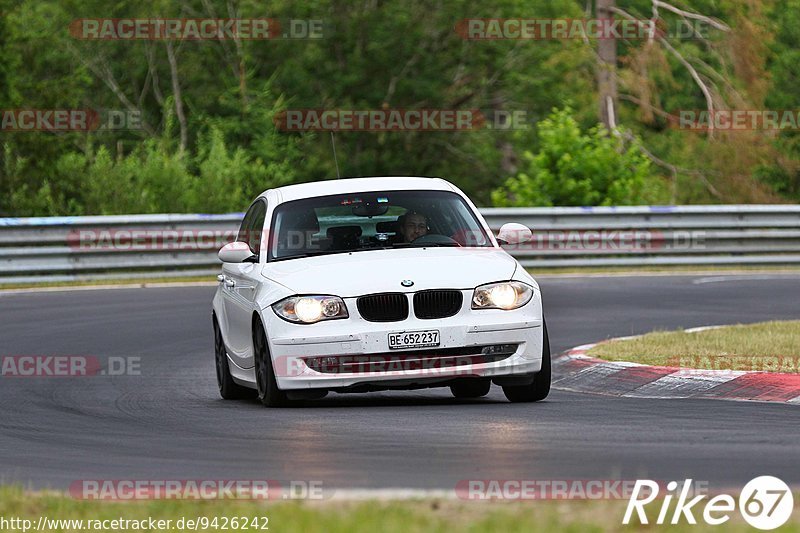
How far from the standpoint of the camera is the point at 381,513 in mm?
6719

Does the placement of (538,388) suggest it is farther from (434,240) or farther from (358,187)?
(358,187)

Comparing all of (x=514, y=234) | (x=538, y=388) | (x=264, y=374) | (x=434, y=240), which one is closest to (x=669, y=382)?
(x=538, y=388)

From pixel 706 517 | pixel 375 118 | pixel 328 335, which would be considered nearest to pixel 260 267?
pixel 328 335

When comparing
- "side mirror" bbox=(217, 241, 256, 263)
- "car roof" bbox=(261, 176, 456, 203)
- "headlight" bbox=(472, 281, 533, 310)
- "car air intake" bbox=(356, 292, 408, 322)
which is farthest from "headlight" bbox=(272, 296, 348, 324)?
"car roof" bbox=(261, 176, 456, 203)

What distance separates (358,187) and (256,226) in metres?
0.94

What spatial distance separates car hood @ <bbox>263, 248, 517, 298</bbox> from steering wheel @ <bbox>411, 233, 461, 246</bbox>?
0.82 ft

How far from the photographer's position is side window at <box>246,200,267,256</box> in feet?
42.6

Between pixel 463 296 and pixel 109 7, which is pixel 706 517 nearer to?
pixel 463 296

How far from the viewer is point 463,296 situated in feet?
37.4

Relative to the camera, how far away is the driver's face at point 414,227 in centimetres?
1248

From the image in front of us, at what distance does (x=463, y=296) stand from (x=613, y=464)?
3151 millimetres

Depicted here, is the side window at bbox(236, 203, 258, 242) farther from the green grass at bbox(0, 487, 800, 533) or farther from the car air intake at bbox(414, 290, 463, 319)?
the green grass at bbox(0, 487, 800, 533)

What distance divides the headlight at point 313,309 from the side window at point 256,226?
4.32 ft

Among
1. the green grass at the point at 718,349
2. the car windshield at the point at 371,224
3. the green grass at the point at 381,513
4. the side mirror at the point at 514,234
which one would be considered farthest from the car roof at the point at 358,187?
the green grass at the point at 381,513
